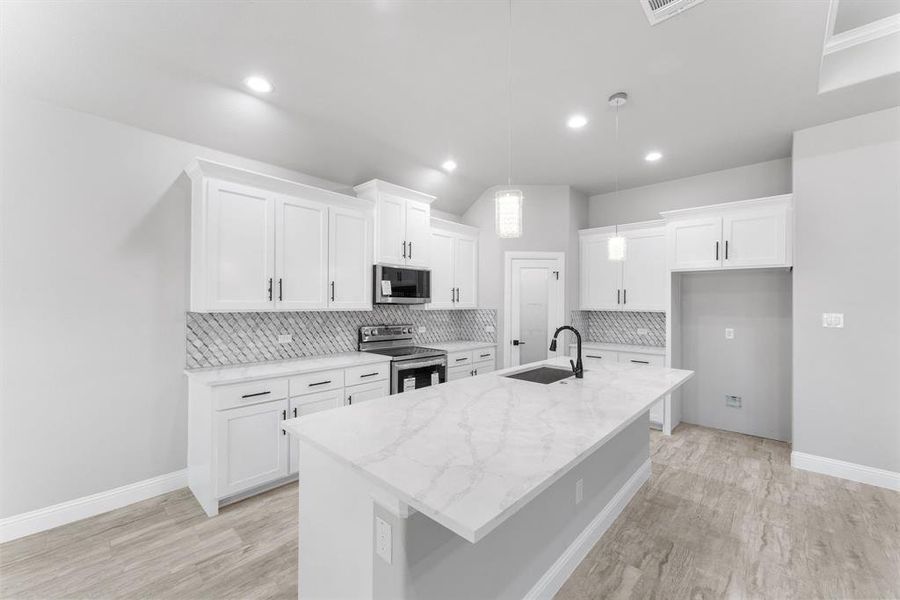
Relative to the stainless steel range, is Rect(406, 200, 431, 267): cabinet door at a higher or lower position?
higher

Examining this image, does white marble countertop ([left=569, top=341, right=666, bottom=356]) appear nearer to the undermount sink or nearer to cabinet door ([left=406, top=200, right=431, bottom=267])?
the undermount sink

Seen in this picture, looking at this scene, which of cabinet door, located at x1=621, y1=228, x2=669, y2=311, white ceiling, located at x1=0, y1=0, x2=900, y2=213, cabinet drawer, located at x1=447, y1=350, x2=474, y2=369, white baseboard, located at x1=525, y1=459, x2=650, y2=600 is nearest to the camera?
white baseboard, located at x1=525, y1=459, x2=650, y2=600

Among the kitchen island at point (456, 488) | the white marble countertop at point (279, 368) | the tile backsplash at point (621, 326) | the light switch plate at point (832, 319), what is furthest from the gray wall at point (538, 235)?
the kitchen island at point (456, 488)

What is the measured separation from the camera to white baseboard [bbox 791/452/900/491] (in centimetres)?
312

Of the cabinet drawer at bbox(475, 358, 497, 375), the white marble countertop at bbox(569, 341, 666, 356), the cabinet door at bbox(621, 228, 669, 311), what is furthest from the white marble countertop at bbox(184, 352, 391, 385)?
the cabinet door at bbox(621, 228, 669, 311)

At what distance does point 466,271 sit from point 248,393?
3.18 metres

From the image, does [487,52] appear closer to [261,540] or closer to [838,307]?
[261,540]

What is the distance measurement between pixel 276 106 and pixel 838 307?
499 centimetres

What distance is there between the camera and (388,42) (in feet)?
7.80

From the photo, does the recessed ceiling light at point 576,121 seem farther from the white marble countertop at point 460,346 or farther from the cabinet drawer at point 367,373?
the cabinet drawer at point 367,373

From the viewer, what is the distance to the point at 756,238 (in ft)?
12.4

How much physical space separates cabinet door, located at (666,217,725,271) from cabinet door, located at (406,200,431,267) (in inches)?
108

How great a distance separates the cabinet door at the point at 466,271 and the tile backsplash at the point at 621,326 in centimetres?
139

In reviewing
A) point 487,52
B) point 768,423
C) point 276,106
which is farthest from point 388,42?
point 768,423
